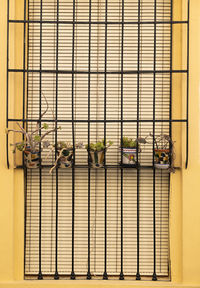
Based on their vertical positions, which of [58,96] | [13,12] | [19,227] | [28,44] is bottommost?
[19,227]

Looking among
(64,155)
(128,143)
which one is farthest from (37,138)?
(128,143)

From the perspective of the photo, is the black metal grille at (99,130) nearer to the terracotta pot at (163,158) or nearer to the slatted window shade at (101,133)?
the slatted window shade at (101,133)

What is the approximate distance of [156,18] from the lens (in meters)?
2.92

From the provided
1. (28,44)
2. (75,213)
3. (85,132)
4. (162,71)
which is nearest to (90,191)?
(75,213)

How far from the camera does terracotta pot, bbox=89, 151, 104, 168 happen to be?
2.72 metres

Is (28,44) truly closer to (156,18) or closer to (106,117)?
(106,117)

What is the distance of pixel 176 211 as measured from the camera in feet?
9.32

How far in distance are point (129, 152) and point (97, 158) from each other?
0.25m

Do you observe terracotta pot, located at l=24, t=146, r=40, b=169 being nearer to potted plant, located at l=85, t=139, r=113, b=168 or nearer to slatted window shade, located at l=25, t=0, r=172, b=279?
→ slatted window shade, located at l=25, t=0, r=172, b=279

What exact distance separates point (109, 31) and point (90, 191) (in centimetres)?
132

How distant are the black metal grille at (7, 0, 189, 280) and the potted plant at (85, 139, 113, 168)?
18 cm

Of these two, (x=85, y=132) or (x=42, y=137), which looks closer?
(x=42, y=137)

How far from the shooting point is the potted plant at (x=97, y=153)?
8.91 feet

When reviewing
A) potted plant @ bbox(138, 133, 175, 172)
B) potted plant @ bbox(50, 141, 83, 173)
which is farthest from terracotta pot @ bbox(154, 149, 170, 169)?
potted plant @ bbox(50, 141, 83, 173)
